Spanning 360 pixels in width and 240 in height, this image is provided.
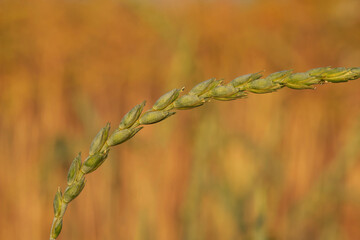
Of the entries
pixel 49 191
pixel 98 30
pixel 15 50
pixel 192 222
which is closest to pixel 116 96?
pixel 98 30

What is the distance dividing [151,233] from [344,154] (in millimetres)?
595

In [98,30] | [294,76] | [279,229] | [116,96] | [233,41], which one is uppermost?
[98,30]

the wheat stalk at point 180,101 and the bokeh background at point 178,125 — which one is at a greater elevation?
the bokeh background at point 178,125

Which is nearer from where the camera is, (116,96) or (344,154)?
(344,154)

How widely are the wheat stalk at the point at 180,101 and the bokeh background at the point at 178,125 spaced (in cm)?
49

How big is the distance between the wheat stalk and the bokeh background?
489mm

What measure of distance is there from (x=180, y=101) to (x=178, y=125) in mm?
1770

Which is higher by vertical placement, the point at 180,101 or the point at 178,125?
the point at 178,125

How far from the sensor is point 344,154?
1332 mm

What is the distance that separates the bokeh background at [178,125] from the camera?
4.58ft

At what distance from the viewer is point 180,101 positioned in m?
0.38

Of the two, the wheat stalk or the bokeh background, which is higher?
the bokeh background

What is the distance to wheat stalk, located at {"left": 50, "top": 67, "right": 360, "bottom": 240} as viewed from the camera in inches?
14.4

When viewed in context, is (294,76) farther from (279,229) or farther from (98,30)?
(98,30)
